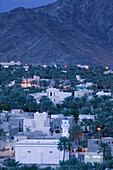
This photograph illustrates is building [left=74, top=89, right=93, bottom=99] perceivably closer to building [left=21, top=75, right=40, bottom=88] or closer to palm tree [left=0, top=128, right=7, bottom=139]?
building [left=21, top=75, right=40, bottom=88]

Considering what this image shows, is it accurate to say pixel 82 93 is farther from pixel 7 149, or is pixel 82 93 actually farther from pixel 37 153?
pixel 37 153

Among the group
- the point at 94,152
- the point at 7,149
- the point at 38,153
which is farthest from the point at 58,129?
the point at 94,152

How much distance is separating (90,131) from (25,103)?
1594 centimetres

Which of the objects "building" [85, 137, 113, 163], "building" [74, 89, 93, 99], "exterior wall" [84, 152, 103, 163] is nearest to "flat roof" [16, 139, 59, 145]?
"building" [85, 137, 113, 163]

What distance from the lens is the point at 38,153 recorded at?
38.0 m

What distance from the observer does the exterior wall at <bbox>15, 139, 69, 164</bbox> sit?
37.8m

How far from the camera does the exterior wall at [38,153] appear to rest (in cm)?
3781

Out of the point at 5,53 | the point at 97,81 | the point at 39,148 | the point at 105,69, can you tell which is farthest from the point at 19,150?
the point at 5,53

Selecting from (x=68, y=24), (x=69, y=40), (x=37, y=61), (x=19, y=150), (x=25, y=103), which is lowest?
(x=19, y=150)

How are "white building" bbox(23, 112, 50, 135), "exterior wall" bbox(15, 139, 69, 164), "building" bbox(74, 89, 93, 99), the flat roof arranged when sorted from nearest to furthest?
1. "exterior wall" bbox(15, 139, 69, 164)
2. the flat roof
3. "white building" bbox(23, 112, 50, 135)
4. "building" bbox(74, 89, 93, 99)

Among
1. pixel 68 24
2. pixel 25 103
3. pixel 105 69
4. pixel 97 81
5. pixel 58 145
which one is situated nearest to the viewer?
pixel 58 145

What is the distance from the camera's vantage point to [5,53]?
155250 mm

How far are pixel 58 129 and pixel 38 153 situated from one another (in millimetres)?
10378

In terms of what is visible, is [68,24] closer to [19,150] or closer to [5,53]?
[5,53]
